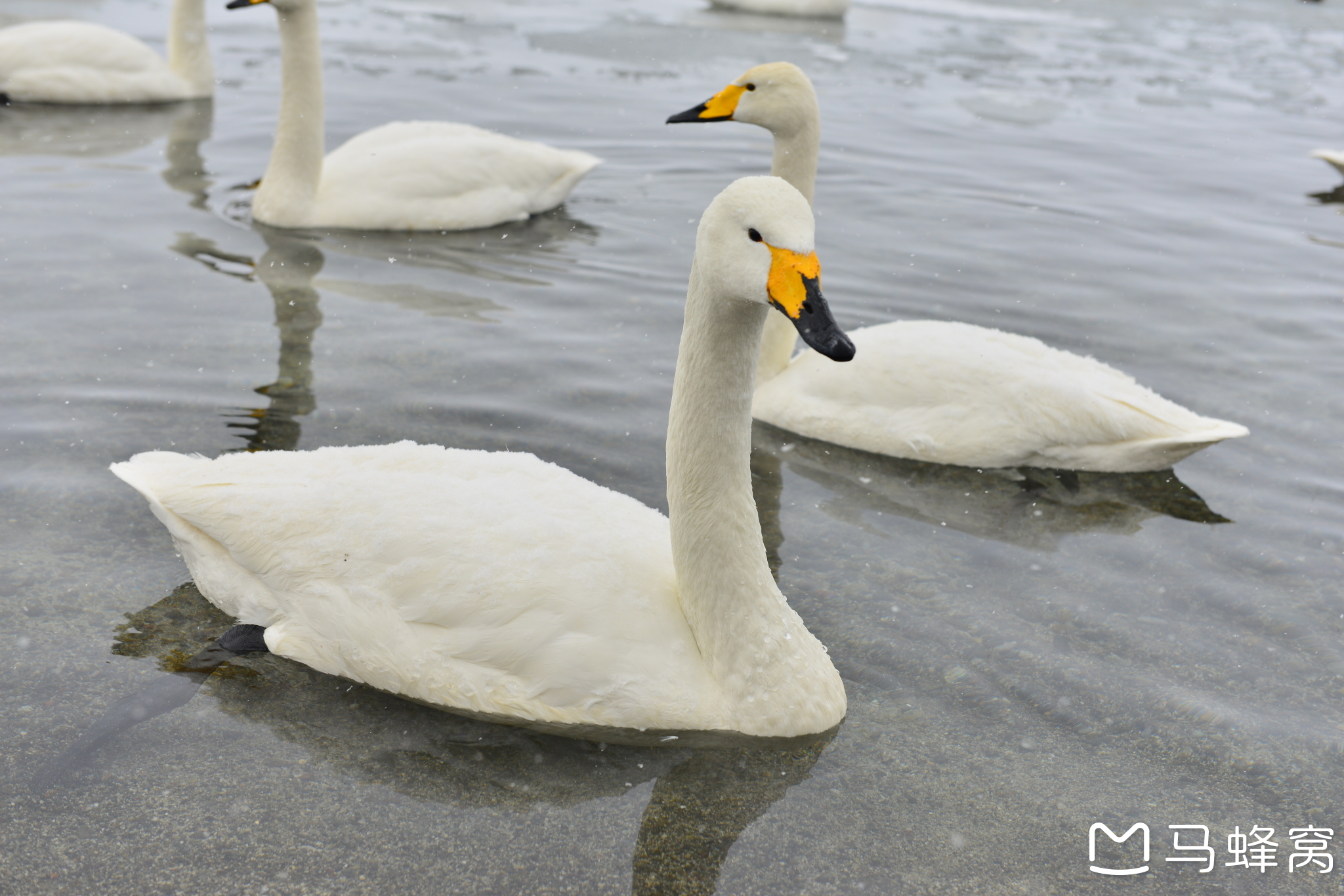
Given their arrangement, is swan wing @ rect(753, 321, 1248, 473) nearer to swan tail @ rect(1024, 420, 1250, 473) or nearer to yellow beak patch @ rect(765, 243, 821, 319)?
swan tail @ rect(1024, 420, 1250, 473)

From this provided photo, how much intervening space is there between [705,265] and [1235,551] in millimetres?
3359

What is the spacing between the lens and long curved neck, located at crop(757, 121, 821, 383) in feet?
22.4

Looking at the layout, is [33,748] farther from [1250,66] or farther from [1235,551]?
[1250,66]

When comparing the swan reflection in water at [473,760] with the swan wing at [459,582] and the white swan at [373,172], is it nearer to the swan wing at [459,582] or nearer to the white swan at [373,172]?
the swan wing at [459,582]

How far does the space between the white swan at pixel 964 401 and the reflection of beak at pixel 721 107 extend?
0.17m

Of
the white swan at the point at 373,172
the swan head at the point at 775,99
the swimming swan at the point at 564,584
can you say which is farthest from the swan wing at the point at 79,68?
the swimming swan at the point at 564,584

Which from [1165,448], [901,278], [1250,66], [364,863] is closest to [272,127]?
[901,278]

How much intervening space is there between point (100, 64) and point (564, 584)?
11.4 m

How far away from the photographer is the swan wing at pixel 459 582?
3.85 meters

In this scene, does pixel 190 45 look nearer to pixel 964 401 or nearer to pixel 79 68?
pixel 79 68

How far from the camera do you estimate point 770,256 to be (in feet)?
11.4

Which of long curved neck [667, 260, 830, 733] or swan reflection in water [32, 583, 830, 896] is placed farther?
long curved neck [667, 260, 830, 733]

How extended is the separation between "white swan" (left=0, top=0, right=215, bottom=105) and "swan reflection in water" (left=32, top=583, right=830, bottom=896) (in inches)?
409

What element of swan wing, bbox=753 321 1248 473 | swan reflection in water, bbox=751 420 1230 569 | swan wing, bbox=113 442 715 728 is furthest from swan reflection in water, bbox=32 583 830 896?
swan wing, bbox=753 321 1248 473
